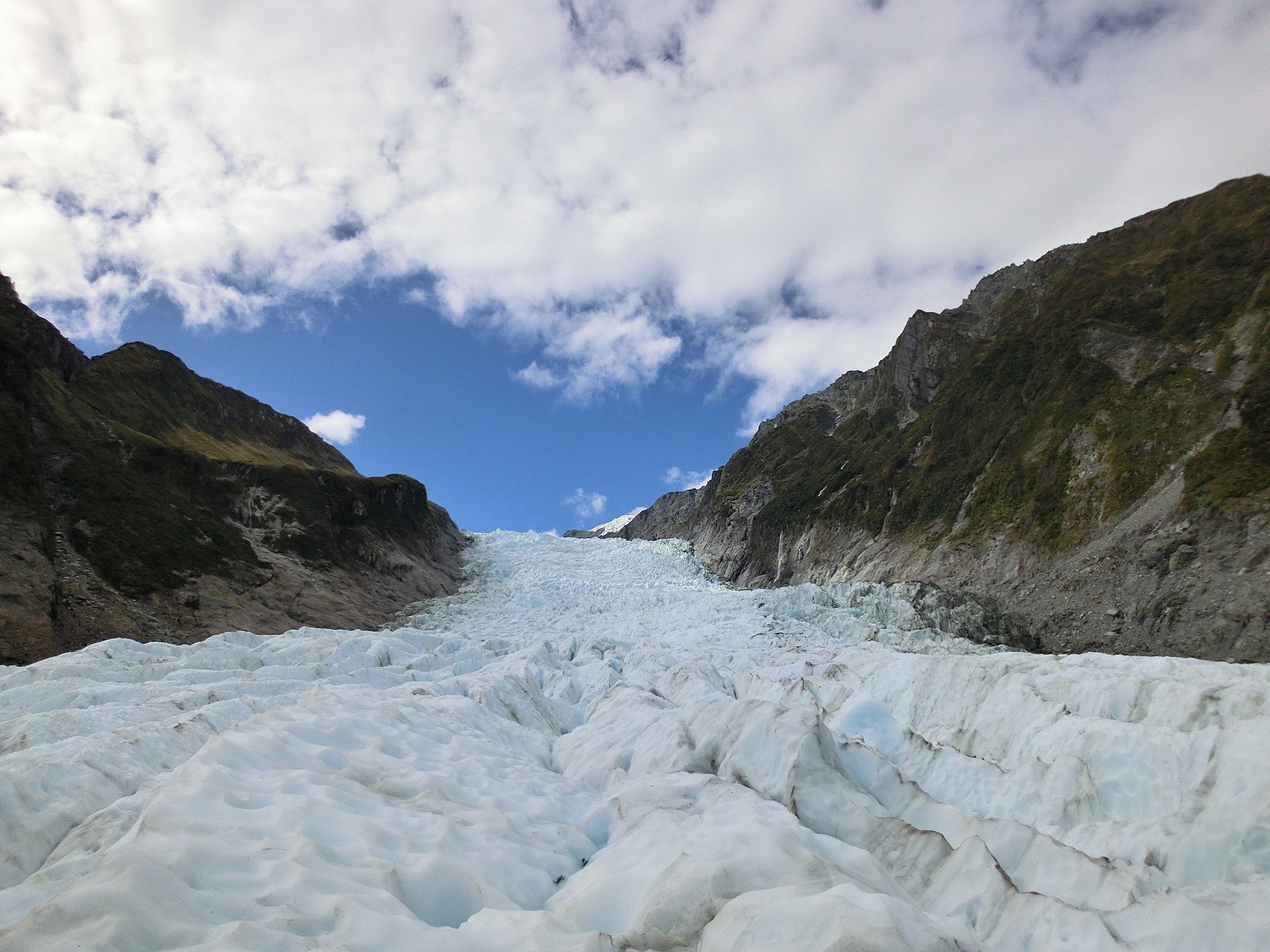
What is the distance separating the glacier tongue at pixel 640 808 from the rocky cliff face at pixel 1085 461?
38.9ft

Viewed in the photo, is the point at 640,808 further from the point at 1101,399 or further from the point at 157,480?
the point at 157,480

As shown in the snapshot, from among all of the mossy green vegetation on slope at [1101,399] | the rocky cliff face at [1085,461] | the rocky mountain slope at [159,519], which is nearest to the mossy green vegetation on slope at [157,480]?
the rocky mountain slope at [159,519]

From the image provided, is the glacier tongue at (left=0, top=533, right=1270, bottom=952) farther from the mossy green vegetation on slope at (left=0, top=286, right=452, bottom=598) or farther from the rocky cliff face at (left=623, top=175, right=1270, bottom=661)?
the mossy green vegetation on slope at (left=0, top=286, right=452, bottom=598)

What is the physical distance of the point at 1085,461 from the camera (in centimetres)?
3781

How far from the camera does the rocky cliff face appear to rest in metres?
26.9

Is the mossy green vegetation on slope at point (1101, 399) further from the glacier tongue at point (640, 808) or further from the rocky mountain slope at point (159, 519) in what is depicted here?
the rocky mountain slope at point (159, 519)

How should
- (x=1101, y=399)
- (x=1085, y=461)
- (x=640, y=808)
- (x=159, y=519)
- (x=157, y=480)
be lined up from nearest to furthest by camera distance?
(x=640, y=808), (x=1085, y=461), (x=159, y=519), (x=1101, y=399), (x=157, y=480)

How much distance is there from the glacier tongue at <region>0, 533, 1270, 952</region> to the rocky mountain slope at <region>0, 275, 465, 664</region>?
40.7 feet

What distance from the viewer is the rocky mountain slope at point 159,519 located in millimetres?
29656

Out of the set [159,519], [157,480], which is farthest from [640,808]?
[157,480]

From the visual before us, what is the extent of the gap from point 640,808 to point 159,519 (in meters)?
41.1

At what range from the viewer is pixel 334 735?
11.1m

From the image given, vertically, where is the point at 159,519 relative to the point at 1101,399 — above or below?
above

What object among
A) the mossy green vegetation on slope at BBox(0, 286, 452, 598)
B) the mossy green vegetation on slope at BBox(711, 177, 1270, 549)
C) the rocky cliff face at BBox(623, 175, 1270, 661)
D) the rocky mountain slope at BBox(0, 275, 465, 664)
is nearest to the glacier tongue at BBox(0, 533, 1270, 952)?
the rocky cliff face at BBox(623, 175, 1270, 661)
